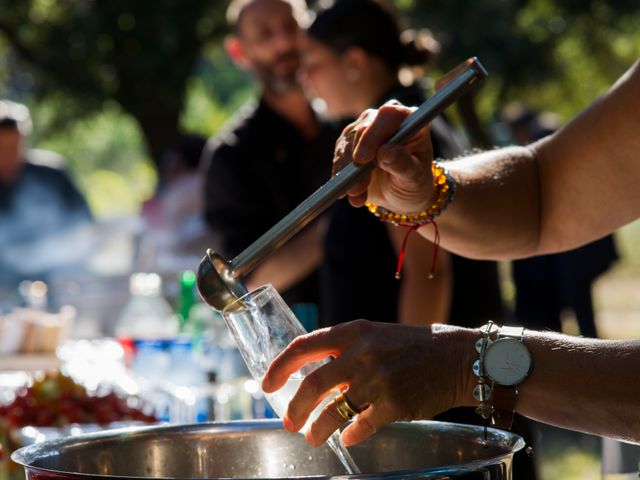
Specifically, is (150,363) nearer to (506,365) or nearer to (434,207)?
(434,207)

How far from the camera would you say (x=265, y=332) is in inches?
53.1

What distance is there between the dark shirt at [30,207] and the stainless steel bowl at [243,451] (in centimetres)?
534

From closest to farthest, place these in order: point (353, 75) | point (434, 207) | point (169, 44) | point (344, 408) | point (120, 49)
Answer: point (344, 408) < point (434, 207) < point (353, 75) < point (169, 44) < point (120, 49)

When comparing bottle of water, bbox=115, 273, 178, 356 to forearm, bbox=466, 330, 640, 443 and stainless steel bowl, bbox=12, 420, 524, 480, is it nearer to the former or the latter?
stainless steel bowl, bbox=12, 420, 524, 480

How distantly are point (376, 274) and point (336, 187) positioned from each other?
1587 mm

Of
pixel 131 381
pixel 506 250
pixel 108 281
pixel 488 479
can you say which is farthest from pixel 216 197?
pixel 488 479

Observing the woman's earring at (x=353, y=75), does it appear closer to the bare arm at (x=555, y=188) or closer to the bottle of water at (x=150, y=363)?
the bottle of water at (x=150, y=363)

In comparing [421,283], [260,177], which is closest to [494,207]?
[421,283]

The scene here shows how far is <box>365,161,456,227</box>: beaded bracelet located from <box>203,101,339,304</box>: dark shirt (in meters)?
2.30

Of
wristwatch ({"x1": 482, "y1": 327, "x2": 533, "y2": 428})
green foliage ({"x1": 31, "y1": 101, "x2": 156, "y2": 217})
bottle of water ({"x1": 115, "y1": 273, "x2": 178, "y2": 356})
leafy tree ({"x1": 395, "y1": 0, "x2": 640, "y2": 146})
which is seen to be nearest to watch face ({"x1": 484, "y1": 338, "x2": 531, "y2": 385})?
wristwatch ({"x1": 482, "y1": 327, "x2": 533, "y2": 428})

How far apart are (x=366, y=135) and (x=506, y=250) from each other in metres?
0.52

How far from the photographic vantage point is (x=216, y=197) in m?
4.14

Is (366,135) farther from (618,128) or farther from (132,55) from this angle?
(132,55)

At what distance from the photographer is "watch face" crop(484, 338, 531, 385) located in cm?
128
